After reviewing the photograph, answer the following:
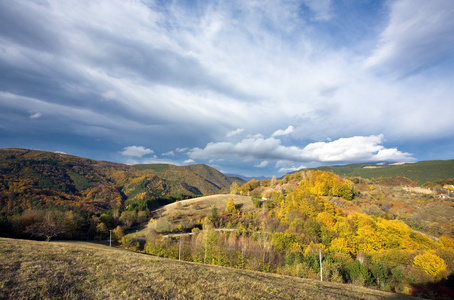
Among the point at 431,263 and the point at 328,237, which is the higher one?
the point at 431,263

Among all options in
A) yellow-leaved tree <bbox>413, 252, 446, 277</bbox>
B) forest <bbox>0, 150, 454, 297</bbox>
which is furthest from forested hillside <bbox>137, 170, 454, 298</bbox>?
forest <bbox>0, 150, 454, 297</bbox>

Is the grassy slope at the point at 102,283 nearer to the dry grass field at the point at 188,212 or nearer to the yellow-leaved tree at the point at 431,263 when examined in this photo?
the yellow-leaved tree at the point at 431,263

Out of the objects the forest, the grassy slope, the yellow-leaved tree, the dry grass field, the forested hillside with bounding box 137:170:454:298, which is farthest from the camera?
the dry grass field

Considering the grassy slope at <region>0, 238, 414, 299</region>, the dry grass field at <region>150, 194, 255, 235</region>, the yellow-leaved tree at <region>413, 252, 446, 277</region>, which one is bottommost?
the yellow-leaved tree at <region>413, 252, 446, 277</region>

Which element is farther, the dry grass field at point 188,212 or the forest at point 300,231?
the dry grass field at point 188,212

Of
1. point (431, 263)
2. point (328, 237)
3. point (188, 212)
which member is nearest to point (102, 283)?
point (431, 263)

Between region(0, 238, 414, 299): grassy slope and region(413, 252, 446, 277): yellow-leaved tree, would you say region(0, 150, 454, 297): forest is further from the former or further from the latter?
region(0, 238, 414, 299): grassy slope

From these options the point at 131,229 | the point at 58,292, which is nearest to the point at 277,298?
the point at 58,292

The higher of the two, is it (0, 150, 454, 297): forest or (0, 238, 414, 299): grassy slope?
(0, 238, 414, 299): grassy slope

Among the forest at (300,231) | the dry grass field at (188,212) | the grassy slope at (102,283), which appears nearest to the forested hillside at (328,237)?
the forest at (300,231)

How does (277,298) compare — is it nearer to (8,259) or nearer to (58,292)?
(58,292)

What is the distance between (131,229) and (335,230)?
9876 cm

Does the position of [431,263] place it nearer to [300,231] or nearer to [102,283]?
[300,231]

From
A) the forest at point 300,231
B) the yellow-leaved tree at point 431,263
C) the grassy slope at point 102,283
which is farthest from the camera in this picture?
the forest at point 300,231
